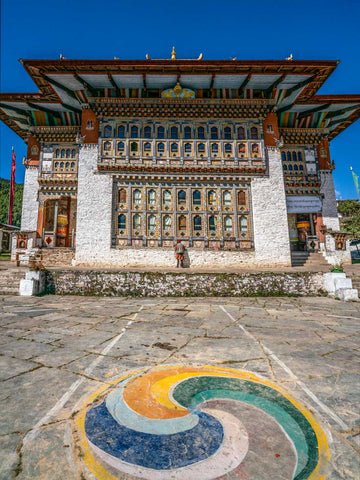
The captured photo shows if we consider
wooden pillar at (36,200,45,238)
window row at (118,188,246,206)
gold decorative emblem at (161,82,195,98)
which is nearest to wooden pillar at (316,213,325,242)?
window row at (118,188,246,206)

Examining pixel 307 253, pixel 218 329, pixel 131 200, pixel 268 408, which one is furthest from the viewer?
pixel 307 253

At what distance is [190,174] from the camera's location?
45.3ft

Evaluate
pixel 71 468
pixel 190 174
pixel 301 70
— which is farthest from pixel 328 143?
pixel 71 468

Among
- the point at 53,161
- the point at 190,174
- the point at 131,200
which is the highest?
the point at 53,161

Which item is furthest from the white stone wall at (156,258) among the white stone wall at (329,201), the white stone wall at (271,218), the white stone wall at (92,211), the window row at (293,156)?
the window row at (293,156)

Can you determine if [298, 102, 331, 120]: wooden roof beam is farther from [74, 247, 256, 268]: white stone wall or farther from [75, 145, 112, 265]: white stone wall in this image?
[75, 145, 112, 265]: white stone wall

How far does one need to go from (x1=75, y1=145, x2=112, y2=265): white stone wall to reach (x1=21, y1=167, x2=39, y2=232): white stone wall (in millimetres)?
5854

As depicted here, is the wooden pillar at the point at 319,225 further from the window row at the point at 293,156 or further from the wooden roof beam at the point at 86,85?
A: the wooden roof beam at the point at 86,85

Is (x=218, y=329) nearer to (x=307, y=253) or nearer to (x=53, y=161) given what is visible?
(x=307, y=253)

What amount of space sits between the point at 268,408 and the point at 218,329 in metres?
2.69

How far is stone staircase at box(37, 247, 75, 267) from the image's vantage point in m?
14.5

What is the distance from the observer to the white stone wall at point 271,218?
1333 centimetres

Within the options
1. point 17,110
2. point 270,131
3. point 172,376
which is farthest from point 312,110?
point 17,110

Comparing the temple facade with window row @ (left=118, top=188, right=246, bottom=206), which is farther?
window row @ (left=118, top=188, right=246, bottom=206)
